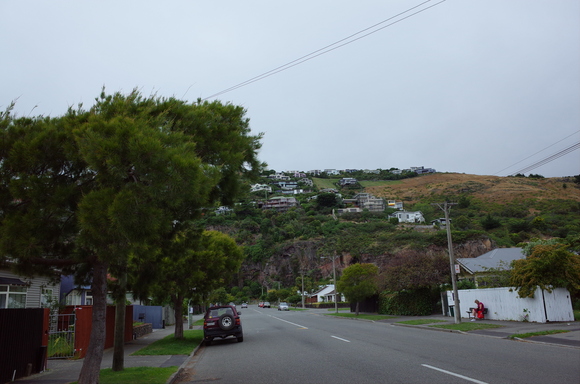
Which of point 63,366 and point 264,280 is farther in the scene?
point 264,280

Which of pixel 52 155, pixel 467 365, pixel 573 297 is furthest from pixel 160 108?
pixel 573 297

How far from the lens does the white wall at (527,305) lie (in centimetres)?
2103

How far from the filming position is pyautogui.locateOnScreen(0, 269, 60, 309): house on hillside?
16.5m

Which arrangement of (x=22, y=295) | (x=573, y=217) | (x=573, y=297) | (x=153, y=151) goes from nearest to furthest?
(x=153, y=151) → (x=22, y=295) → (x=573, y=297) → (x=573, y=217)

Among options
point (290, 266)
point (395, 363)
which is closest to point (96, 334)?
point (395, 363)

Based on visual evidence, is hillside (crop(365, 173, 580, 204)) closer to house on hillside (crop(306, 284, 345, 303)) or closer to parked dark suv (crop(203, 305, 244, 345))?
house on hillside (crop(306, 284, 345, 303))

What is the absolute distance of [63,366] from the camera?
43.2 feet

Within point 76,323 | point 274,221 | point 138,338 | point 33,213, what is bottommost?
point 138,338

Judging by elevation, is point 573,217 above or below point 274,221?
below

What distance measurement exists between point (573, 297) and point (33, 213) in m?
25.8

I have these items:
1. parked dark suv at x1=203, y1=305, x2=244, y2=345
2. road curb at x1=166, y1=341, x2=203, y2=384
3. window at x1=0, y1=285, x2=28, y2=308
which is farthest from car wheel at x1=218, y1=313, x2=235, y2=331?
window at x1=0, y1=285, x2=28, y2=308

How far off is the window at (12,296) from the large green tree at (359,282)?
2505 cm

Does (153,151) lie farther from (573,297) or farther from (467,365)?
(573,297)

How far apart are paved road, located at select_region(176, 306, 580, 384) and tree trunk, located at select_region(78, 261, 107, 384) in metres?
3.18
